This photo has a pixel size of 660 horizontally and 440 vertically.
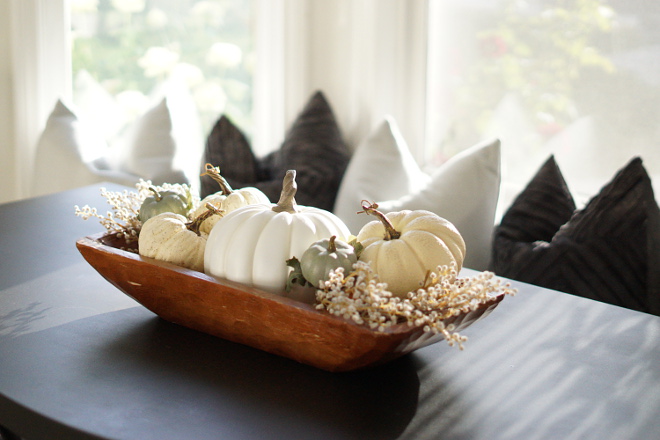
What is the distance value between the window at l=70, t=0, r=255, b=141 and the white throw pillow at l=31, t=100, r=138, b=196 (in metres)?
0.27

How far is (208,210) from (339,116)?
82.4 inches

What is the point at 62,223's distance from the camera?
163 cm

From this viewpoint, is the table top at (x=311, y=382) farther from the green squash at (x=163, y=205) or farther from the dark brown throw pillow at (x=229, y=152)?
the dark brown throw pillow at (x=229, y=152)

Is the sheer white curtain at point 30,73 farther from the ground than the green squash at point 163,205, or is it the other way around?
the sheer white curtain at point 30,73

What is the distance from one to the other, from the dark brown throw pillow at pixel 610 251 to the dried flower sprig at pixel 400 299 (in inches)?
30.9

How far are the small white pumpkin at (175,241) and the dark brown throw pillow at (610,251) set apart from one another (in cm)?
93

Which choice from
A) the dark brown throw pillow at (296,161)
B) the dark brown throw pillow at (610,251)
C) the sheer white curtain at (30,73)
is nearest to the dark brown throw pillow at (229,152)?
the dark brown throw pillow at (296,161)

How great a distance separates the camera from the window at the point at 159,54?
291 cm

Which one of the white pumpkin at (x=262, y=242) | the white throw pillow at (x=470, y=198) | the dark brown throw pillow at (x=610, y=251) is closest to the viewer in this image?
the white pumpkin at (x=262, y=242)

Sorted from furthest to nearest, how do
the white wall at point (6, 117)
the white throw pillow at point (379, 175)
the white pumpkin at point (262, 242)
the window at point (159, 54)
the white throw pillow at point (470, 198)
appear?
the window at point (159, 54)
the white wall at point (6, 117)
the white throw pillow at point (379, 175)
the white throw pillow at point (470, 198)
the white pumpkin at point (262, 242)

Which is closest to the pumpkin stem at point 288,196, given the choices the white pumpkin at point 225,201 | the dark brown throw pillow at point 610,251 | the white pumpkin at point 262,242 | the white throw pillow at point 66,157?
the white pumpkin at point 262,242

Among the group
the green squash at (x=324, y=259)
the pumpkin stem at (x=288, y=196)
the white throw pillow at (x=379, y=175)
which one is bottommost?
the white throw pillow at (x=379, y=175)

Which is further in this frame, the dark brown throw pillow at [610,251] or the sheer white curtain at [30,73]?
the sheer white curtain at [30,73]

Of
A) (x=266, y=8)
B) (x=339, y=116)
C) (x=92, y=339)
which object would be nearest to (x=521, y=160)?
(x=339, y=116)
